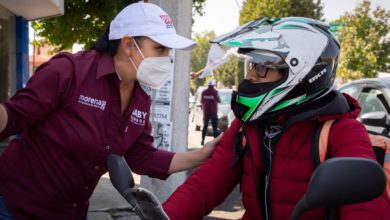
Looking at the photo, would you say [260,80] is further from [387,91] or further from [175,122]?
[387,91]

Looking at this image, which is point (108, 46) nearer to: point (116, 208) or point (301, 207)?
point (301, 207)

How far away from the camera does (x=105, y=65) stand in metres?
2.48

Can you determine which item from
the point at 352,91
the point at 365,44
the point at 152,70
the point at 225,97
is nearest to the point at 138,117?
the point at 152,70

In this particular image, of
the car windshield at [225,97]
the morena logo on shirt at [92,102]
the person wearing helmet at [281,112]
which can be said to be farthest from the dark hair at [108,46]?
the car windshield at [225,97]

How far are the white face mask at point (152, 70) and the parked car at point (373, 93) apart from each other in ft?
14.1

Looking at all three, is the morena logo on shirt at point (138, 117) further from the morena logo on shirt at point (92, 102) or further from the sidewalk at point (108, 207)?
the sidewalk at point (108, 207)

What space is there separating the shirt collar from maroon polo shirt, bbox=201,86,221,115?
36.8 ft

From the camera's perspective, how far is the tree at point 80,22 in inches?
355

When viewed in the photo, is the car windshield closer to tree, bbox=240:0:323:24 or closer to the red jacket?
the red jacket

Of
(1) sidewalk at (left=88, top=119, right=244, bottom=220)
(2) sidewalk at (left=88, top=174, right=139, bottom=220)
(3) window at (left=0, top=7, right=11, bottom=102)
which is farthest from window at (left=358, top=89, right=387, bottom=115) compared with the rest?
(3) window at (left=0, top=7, right=11, bottom=102)

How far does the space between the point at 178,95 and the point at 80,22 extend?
5.42m

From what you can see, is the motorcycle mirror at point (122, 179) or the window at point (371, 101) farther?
the window at point (371, 101)

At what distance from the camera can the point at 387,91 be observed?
6.34 metres

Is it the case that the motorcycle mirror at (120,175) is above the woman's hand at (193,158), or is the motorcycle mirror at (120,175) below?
above
